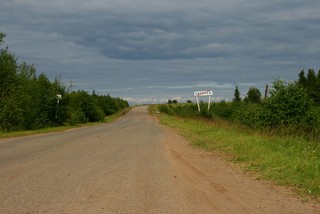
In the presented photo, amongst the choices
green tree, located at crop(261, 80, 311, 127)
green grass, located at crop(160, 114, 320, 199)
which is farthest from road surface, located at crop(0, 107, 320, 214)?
green tree, located at crop(261, 80, 311, 127)

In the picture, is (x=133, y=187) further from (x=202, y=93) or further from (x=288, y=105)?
(x=202, y=93)

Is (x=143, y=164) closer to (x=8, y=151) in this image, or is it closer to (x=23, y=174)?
(x=23, y=174)

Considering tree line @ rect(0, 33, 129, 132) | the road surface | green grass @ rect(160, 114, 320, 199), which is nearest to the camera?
the road surface

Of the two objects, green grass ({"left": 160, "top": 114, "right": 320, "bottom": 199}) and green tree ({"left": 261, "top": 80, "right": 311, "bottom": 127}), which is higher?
green tree ({"left": 261, "top": 80, "right": 311, "bottom": 127})

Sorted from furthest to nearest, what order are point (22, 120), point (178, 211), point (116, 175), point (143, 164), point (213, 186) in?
point (22, 120), point (143, 164), point (116, 175), point (213, 186), point (178, 211)

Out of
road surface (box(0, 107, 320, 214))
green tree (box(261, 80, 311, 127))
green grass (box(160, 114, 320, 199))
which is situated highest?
green tree (box(261, 80, 311, 127))

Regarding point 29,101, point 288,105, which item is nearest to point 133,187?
point 288,105

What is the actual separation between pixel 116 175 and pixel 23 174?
2201mm

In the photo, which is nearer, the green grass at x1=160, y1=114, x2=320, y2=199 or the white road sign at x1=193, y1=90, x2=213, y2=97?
the green grass at x1=160, y1=114, x2=320, y2=199

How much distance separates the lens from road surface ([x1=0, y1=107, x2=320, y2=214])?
23.2 ft

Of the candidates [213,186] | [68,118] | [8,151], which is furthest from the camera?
[68,118]

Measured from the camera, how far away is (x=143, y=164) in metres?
12.1

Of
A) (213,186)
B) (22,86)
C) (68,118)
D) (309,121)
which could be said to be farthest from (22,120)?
(213,186)

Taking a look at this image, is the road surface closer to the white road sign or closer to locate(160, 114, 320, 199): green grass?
locate(160, 114, 320, 199): green grass
